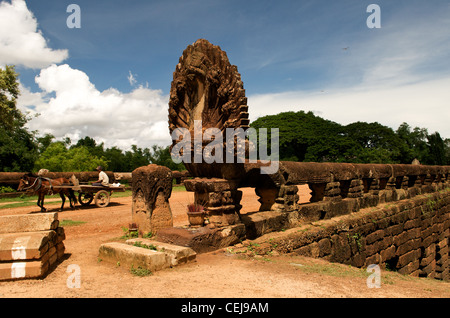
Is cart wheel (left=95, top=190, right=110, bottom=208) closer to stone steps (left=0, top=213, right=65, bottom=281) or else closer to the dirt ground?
the dirt ground

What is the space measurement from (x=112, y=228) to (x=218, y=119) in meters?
4.35

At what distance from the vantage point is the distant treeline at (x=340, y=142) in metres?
35.3

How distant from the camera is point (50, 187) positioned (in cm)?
1038

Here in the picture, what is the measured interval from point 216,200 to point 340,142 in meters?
34.9

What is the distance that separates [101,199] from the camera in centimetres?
1193

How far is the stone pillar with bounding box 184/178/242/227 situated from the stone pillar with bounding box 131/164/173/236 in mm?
686

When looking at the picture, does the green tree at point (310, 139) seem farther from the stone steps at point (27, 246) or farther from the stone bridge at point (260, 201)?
the stone steps at point (27, 246)

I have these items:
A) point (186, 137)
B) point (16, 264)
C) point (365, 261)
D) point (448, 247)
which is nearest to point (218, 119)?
point (186, 137)

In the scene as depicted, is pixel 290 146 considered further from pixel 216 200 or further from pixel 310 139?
pixel 216 200

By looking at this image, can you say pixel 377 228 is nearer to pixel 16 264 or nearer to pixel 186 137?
pixel 186 137

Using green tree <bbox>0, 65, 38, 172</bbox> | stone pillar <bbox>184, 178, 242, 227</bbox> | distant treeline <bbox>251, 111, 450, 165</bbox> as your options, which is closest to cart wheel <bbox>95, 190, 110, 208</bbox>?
stone pillar <bbox>184, 178, 242, 227</bbox>

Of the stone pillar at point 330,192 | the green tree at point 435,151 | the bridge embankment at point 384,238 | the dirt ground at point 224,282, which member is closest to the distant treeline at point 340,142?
the green tree at point 435,151

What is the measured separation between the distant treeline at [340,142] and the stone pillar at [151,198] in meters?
30.6
